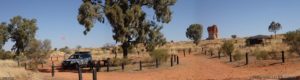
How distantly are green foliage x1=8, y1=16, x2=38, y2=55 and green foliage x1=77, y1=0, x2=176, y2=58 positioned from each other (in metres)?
20.2

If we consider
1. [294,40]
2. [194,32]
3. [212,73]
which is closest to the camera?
[212,73]

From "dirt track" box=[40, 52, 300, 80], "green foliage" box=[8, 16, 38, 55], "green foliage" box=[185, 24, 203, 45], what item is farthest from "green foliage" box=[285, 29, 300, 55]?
"green foliage" box=[185, 24, 203, 45]

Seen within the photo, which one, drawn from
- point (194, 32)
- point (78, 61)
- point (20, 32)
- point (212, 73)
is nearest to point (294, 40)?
point (212, 73)

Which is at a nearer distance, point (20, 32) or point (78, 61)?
point (78, 61)

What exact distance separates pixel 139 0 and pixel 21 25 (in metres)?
22.8

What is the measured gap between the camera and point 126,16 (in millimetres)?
41719

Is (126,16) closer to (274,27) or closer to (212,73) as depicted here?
(212,73)

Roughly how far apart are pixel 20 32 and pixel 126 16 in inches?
913

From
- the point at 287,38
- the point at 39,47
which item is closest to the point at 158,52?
the point at 287,38

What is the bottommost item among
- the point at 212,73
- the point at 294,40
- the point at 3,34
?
the point at 212,73

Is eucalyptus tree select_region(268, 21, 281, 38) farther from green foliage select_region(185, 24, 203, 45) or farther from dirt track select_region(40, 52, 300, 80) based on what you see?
dirt track select_region(40, 52, 300, 80)

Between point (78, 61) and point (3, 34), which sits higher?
point (3, 34)

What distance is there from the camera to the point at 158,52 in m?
41.2

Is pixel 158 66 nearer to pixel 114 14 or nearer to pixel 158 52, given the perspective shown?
pixel 158 52
